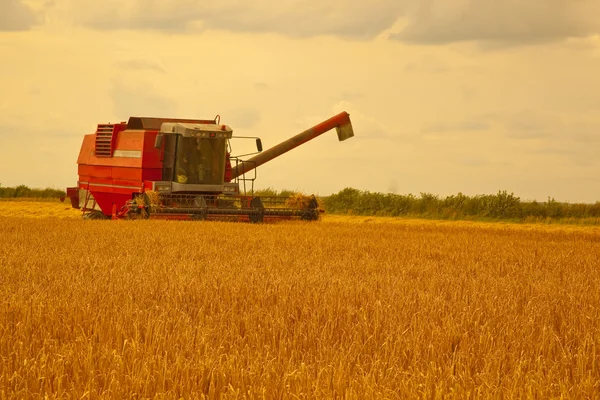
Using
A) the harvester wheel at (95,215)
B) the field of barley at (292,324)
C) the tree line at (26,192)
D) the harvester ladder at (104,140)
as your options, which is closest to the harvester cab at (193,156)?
the harvester ladder at (104,140)

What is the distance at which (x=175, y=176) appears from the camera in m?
19.3

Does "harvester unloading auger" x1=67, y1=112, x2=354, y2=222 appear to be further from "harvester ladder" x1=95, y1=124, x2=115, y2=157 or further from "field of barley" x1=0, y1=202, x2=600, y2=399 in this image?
"field of barley" x1=0, y1=202, x2=600, y2=399

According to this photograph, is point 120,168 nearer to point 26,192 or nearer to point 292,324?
point 292,324

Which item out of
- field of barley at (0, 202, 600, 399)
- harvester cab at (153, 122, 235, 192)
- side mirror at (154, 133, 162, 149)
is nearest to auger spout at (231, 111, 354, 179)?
harvester cab at (153, 122, 235, 192)

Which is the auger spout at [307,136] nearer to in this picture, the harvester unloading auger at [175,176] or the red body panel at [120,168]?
the harvester unloading auger at [175,176]

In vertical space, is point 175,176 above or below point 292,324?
above

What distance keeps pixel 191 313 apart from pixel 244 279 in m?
1.66

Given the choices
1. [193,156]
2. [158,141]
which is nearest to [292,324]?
[158,141]

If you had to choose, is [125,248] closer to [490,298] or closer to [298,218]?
[490,298]

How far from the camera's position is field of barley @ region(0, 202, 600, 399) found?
4.00 m

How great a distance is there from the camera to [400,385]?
153 inches

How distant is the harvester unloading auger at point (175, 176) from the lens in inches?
742

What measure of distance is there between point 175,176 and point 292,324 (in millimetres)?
13868

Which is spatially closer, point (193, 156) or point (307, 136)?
point (193, 156)
